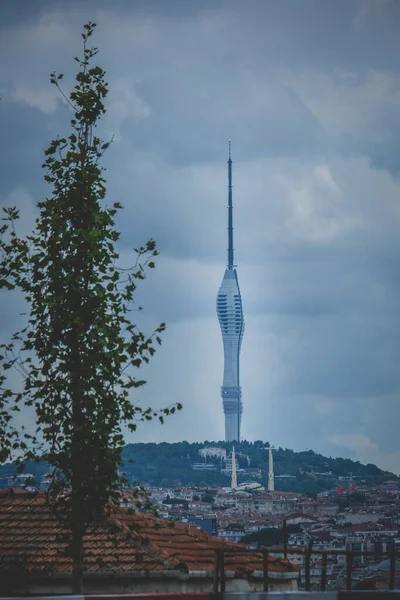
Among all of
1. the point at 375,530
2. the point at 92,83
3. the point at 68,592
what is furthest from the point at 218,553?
the point at 375,530

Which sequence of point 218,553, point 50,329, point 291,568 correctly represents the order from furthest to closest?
1. point 291,568
2. point 50,329
3. point 218,553

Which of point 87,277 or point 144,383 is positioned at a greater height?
point 87,277

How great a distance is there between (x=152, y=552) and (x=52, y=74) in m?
7.35

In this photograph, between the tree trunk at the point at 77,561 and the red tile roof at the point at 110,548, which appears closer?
the tree trunk at the point at 77,561

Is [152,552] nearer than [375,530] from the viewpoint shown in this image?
Yes

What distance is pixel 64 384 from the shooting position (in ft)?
64.7

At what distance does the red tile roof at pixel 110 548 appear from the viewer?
70.0 feet

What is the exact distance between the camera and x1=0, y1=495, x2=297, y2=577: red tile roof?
70.0 ft

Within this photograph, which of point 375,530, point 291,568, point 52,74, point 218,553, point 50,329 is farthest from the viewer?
point 375,530

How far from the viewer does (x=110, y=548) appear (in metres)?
22.2

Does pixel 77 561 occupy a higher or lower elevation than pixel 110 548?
lower

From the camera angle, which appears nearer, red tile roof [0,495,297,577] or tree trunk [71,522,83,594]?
tree trunk [71,522,83,594]

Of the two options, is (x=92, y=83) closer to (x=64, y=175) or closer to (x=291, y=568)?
(x=64, y=175)

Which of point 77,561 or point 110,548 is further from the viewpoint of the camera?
point 110,548
